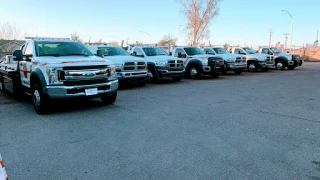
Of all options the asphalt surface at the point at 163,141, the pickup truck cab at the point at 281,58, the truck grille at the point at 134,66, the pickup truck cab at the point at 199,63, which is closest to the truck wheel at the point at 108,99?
the asphalt surface at the point at 163,141

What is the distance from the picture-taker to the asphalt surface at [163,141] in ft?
12.0

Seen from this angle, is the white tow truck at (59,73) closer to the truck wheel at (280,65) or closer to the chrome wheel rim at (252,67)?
the chrome wheel rim at (252,67)

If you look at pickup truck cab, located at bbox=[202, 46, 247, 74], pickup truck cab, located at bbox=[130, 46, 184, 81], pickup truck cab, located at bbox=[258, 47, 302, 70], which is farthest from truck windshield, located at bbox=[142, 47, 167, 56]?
pickup truck cab, located at bbox=[258, 47, 302, 70]

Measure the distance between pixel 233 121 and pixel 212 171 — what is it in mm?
2684

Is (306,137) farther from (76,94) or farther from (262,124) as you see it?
(76,94)

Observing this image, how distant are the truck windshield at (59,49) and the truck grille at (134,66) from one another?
10.5 feet

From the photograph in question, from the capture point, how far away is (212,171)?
11.9ft

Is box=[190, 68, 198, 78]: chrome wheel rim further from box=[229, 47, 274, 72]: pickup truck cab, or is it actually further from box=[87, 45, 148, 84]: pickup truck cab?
box=[229, 47, 274, 72]: pickup truck cab

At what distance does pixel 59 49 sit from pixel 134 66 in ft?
13.5

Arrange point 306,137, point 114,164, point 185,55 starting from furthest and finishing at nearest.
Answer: point 185,55
point 306,137
point 114,164

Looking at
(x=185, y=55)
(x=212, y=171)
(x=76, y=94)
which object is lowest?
(x=212, y=171)

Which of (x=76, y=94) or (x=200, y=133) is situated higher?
(x=76, y=94)

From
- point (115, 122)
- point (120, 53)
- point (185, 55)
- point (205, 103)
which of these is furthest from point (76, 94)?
point (185, 55)

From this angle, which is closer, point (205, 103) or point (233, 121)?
point (233, 121)
